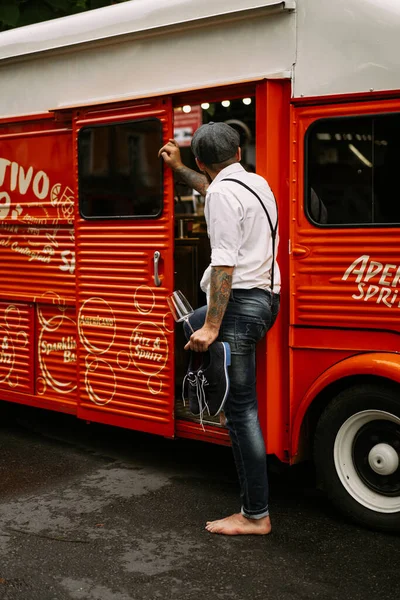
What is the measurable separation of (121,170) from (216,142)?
46.0 inches

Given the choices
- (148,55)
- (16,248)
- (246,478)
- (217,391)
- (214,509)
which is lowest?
(214,509)

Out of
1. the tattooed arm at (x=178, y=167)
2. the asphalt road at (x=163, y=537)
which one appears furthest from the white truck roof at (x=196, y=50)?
the asphalt road at (x=163, y=537)

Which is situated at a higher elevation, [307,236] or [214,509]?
[307,236]

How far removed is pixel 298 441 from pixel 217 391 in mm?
668

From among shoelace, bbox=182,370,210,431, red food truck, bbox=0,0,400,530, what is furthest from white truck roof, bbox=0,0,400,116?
shoelace, bbox=182,370,210,431

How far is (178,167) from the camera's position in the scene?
5008mm

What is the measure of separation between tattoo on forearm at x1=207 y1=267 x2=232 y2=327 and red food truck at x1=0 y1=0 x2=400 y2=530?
538 mm

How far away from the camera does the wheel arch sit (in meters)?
4.20

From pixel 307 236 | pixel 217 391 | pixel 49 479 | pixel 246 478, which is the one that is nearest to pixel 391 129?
pixel 307 236

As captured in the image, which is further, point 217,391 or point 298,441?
point 298,441

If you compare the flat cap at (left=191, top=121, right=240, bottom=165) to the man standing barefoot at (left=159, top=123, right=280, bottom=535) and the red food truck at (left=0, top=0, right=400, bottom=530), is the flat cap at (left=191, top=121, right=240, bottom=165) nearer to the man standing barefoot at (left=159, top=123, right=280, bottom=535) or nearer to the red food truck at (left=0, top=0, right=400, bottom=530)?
the man standing barefoot at (left=159, top=123, right=280, bottom=535)

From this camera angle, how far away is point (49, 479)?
5.34m

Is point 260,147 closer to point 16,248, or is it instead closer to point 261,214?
point 261,214

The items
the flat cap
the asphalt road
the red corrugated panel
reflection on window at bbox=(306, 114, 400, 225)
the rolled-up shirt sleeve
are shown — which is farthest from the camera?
the red corrugated panel
